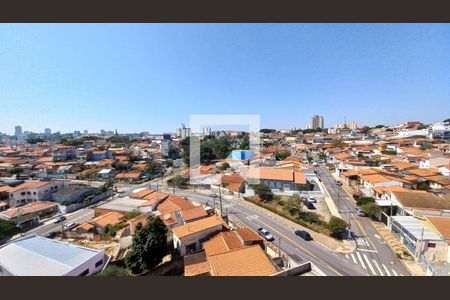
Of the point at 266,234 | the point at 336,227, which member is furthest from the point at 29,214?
the point at 336,227

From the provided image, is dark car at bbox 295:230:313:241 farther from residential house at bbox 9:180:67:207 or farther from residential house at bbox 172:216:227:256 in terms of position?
residential house at bbox 9:180:67:207

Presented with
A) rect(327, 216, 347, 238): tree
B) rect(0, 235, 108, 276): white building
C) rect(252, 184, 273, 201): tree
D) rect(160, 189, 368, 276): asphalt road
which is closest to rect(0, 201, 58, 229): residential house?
rect(0, 235, 108, 276): white building

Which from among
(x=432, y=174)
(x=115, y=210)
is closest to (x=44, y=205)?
(x=115, y=210)

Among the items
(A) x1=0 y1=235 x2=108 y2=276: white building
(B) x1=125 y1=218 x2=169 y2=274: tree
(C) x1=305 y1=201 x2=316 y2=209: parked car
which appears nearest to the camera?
(A) x1=0 y1=235 x2=108 y2=276: white building

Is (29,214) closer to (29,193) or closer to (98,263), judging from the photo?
(29,193)

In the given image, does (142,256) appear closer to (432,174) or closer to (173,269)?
(173,269)
